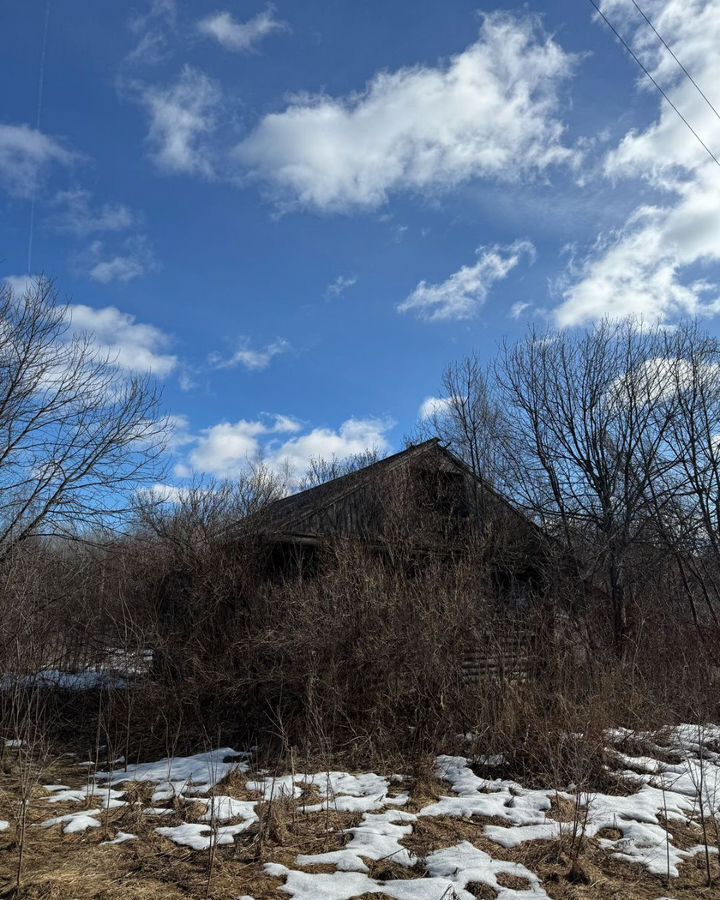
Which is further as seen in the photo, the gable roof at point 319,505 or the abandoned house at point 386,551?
the gable roof at point 319,505

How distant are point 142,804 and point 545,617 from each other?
5.82 metres

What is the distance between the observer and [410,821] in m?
5.68

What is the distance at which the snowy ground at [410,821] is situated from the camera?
4414 mm

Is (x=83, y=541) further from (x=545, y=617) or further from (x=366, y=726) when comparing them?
(x=545, y=617)

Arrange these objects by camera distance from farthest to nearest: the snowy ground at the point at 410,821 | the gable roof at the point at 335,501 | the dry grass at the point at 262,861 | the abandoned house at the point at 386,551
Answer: the gable roof at the point at 335,501 < the abandoned house at the point at 386,551 < the snowy ground at the point at 410,821 < the dry grass at the point at 262,861

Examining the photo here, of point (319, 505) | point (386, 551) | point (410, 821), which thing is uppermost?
point (319, 505)

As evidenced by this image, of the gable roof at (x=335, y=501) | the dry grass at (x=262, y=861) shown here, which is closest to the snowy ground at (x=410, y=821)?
the dry grass at (x=262, y=861)

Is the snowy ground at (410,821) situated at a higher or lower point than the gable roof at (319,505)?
lower

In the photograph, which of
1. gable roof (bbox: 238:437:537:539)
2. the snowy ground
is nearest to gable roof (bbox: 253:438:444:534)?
gable roof (bbox: 238:437:537:539)

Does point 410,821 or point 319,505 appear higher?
point 319,505

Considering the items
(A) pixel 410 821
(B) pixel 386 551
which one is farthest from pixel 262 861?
(B) pixel 386 551

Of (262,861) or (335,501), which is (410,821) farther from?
(335,501)

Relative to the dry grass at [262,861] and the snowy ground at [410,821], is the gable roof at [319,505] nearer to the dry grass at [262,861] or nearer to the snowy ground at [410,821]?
the snowy ground at [410,821]

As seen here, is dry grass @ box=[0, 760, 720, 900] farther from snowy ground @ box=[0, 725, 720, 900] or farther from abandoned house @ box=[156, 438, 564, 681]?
abandoned house @ box=[156, 438, 564, 681]
